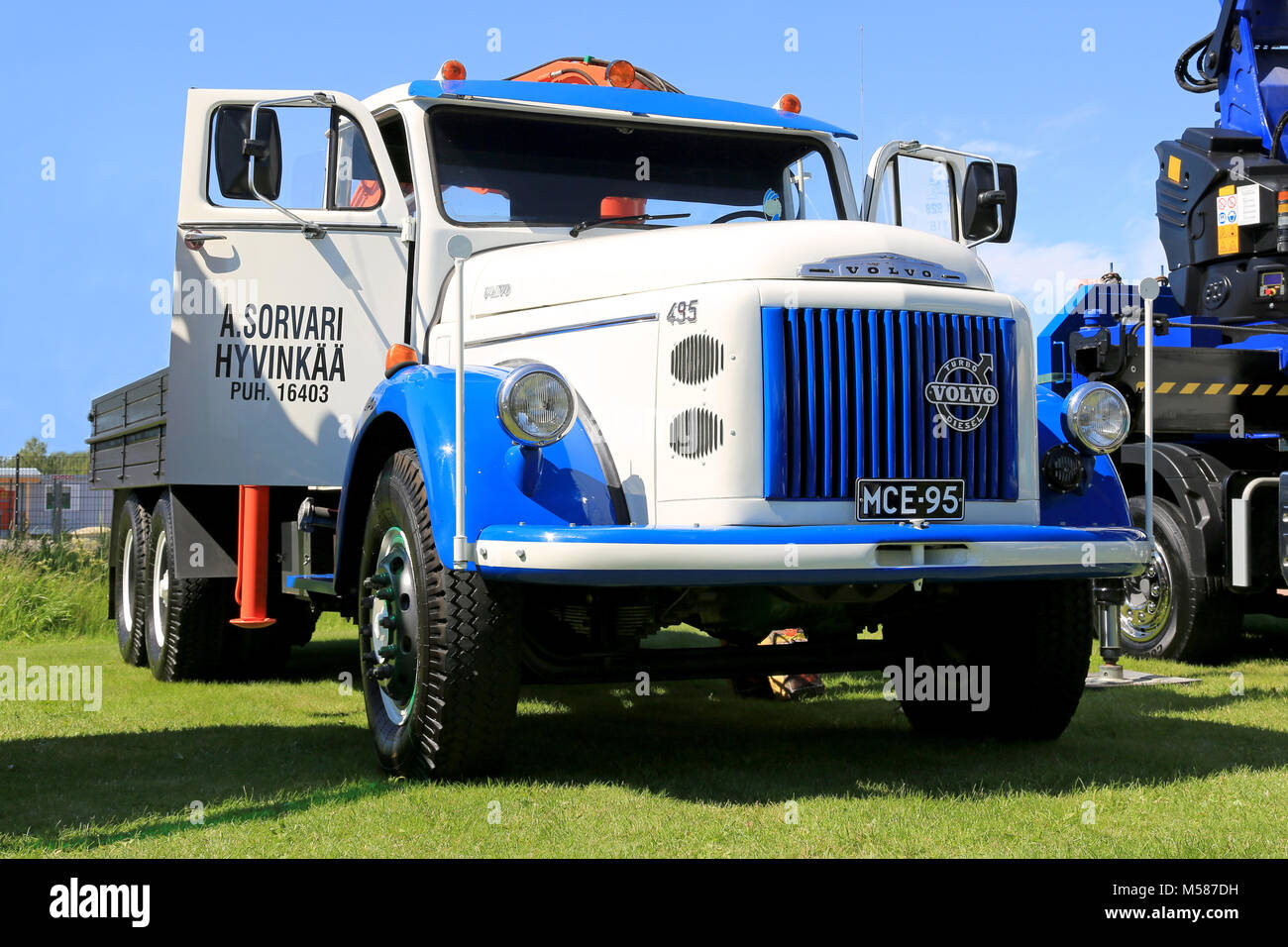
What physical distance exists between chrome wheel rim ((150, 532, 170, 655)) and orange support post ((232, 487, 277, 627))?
204 centimetres

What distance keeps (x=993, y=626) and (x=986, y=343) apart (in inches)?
55.5

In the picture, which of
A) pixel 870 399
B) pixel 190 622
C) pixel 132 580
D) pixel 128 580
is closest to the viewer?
pixel 870 399

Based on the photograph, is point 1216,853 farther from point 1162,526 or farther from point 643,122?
point 1162,526

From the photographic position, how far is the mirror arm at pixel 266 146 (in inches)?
221

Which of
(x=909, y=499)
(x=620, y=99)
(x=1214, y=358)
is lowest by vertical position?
(x=909, y=499)

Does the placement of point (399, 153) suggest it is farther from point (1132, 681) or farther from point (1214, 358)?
point (1214, 358)

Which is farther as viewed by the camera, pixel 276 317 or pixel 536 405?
pixel 276 317

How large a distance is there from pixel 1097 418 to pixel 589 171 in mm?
2530

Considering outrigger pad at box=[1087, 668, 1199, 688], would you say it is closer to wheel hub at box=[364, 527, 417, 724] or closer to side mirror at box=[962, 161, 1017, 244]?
side mirror at box=[962, 161, 1017, 244]

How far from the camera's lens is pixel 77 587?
13.0 meters

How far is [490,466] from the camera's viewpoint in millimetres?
4715

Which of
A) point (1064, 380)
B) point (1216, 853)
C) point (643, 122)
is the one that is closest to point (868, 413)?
point (1216, 853)

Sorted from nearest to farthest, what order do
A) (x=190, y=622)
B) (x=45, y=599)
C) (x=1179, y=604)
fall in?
(x=190, y=622)
(x=1179, y=604)
(x=45, y=599)

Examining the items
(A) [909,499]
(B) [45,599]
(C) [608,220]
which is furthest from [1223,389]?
(B) [45,599]
